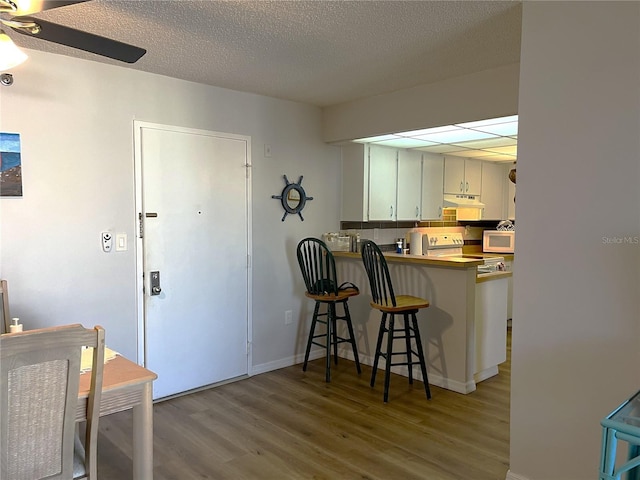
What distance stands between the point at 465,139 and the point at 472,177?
1.70m

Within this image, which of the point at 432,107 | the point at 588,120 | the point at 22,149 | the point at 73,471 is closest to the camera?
the point at 73,471

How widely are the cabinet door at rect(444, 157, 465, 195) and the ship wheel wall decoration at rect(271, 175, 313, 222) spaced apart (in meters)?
2.05

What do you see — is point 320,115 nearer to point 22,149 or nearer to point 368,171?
point 368,171

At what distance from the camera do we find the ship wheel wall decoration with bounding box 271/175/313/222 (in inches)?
166

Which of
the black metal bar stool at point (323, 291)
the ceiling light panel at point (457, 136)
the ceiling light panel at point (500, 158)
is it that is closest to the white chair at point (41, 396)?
the black metal bar stool at point (323, 291)

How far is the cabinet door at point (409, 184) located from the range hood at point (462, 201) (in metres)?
0.52

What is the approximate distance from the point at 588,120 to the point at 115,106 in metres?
2.86

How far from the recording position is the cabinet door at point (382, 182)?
4.77 m

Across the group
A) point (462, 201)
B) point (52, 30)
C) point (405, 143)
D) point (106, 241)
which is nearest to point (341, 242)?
point (405, 143)

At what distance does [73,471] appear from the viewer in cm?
175

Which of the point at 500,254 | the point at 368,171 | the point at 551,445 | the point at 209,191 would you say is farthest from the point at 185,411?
the point at 500,254

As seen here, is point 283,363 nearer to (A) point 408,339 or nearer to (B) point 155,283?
(A) point 408,339

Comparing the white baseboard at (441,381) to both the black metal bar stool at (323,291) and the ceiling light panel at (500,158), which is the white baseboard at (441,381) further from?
the ceiling light panel at (500,158)

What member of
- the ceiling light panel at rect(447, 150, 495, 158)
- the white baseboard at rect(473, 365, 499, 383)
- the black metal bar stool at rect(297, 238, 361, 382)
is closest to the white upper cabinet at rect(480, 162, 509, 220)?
the ceiling light panel at rect(447, 150, 495, 158)
